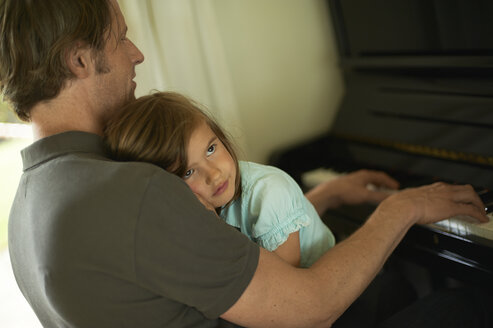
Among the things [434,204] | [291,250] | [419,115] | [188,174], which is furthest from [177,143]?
[419,115]

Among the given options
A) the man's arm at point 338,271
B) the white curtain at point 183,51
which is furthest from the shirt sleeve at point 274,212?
the white curtain at point 183,51

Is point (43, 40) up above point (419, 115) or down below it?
above

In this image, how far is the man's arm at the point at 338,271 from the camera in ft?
2.85

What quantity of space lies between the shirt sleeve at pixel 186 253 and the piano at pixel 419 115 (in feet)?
→ 2.22

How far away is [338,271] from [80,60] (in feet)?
2.33

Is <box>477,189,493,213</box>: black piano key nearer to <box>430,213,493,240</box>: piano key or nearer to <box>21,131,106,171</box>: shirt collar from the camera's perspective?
<box>430,213,493,240</box>: piano key

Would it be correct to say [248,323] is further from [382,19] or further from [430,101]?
[382,19]

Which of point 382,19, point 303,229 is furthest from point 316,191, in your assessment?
point 382,19

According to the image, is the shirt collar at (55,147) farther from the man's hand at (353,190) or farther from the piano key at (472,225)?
the piano key at (472,225)

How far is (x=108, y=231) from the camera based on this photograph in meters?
0.77

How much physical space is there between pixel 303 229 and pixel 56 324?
611mm

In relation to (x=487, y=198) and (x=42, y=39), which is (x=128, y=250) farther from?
(x=487, y=198)

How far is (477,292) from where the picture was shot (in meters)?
1.22

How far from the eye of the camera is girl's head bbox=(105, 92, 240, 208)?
0.96 metres
